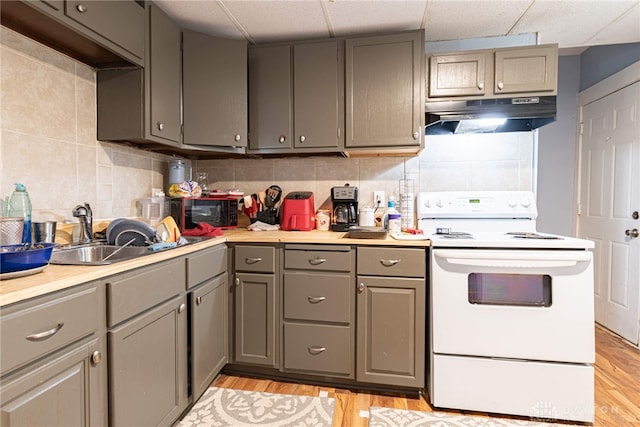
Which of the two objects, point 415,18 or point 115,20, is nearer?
point 115,20

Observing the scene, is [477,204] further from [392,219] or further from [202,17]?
[202,17]

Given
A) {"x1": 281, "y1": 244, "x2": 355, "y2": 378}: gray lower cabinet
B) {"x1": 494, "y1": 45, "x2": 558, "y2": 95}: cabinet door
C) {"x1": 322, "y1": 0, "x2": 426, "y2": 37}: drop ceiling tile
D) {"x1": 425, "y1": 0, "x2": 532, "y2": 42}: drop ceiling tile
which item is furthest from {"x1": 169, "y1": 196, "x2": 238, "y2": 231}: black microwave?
{"x1": 494, "y1": 45, "x2": 558, "y2": 95}: cabinet door

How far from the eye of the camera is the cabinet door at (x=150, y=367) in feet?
3.71

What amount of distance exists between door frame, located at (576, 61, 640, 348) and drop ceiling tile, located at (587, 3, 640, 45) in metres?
0.27

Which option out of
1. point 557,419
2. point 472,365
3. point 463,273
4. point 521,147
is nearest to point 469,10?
point 521,147

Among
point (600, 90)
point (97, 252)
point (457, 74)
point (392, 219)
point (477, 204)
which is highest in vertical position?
point (600, 90)

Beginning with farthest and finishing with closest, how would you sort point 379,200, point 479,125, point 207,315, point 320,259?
point 379,200
point 479,125
point 320,259
point 207,315

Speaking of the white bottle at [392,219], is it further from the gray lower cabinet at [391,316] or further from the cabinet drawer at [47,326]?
the cabinet drawer at [47,326]

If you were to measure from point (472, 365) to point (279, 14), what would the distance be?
219 centimetres

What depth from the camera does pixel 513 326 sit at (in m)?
1.61

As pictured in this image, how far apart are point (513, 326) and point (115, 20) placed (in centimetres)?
239

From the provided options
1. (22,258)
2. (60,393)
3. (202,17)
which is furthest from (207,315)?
(202,17)

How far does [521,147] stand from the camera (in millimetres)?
2248

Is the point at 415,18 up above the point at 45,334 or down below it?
above
